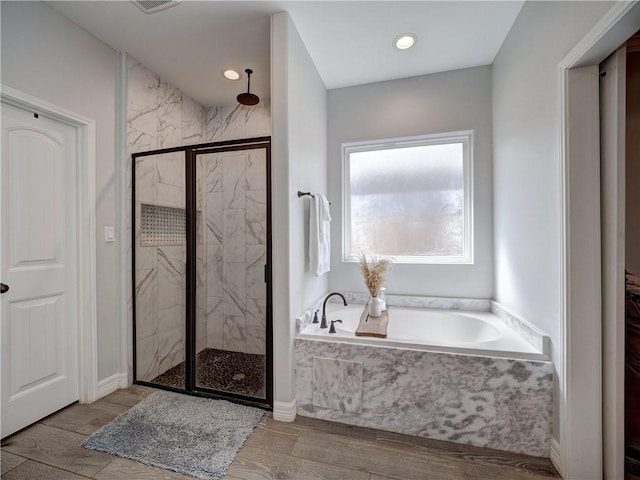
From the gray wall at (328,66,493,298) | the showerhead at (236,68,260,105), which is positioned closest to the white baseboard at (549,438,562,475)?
the gray wall at (328,66,493,298)

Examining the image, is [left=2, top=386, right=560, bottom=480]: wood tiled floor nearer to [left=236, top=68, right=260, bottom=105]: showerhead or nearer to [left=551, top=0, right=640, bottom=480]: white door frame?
[left=551, top=0, right=640, bottom=480]: white door frame

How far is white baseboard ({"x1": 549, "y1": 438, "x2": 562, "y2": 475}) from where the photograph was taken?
58.2 inches

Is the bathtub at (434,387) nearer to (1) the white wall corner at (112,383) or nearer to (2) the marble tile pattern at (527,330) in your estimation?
(2) the marble tile pattern at (527,330)

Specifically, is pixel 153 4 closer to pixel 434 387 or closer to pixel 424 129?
pixel 424 129

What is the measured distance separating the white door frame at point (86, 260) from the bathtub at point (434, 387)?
1571 mm

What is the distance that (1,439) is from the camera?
5.41ft

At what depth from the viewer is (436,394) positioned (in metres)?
1.71

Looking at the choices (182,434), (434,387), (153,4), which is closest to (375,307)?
(434,387)

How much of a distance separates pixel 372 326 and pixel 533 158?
5.06ft

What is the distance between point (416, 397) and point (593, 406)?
859mm

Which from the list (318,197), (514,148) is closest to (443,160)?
(514,148)

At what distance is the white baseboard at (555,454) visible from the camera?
148 cm

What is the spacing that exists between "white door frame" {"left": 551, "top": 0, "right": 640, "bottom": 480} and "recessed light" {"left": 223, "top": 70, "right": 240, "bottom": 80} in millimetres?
2485

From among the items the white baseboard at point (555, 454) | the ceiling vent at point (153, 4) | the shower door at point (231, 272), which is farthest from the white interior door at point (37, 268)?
the white baseboard at point (555, 454)
